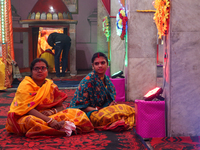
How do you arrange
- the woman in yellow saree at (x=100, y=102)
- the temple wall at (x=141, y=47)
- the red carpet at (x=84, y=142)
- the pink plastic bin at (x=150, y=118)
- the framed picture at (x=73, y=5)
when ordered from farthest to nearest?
the framed picture at (x=73, y=5) < the temple wall at (x=141, y=47) < the woman in yellow saree at (x=100, y=102) < the pink plastic bin at (x=150, y=118) < the red carpet at (x=84, y=142)

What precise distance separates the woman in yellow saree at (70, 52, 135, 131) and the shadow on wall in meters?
8.39

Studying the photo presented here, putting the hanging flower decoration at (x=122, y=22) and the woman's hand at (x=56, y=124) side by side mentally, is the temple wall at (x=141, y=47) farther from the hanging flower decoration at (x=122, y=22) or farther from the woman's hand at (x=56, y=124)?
the woman's hand at (x=56, y=124)

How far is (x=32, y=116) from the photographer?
2566mm

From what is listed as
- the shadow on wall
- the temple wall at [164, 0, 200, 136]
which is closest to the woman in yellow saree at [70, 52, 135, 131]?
the temple wall at [164, 0, 200, 136]

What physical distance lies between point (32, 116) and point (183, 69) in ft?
5.28

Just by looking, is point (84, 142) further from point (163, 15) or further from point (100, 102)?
point (163, 15)

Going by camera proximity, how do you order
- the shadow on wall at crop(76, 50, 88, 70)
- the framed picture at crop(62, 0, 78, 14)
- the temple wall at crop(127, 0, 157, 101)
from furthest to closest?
the shadow on wall at crop(76, 50, 88, 70) → the framed picture at crop(62, 0, 78, 14) → the temple wall at crop(127, 0, 157, 101)

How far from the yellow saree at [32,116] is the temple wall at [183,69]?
925 millimetres

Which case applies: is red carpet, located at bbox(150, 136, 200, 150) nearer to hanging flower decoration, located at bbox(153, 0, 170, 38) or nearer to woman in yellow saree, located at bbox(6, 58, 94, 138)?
woman in yellow saree, located at bbox(6, 58, 94, 138)

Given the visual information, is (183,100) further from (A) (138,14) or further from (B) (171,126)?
(A) (138,14)

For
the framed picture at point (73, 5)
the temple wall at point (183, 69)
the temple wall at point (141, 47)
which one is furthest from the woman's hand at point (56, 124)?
the framed picture at point (73, 5)

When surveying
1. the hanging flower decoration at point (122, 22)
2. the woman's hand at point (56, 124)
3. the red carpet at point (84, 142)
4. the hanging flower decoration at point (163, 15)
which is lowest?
the red carpet at point (84, 142)

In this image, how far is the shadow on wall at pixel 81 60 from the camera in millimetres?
11477

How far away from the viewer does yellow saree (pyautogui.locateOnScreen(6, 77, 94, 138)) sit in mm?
2539
